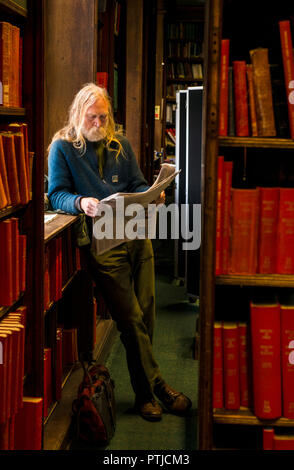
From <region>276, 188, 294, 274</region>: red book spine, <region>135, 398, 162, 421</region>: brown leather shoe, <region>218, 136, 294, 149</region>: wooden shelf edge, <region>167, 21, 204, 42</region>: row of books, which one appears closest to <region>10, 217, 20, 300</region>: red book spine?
<region>218, 136, 294, 149</region>: wooden shelf edge

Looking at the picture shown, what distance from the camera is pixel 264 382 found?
171cm

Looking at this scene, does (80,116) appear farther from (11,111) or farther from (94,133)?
(11,111)

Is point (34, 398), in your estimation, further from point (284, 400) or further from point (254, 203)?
point (254, 203)

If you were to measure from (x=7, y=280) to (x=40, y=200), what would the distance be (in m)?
0.35

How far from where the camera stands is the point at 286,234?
5.52ft

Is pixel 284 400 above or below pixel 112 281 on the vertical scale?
below

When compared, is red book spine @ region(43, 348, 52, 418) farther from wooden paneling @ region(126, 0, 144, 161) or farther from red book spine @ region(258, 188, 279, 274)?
wooden paneling @ region(126, 0, 144, 161)

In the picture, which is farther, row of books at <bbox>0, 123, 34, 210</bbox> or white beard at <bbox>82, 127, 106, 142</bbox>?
white beard at <bbox>82, 127, 106, 142</bbox>

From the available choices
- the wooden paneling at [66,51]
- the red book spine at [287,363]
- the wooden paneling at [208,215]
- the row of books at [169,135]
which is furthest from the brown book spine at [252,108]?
the row of books at [169,135]

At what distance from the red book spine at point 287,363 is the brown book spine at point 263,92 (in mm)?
513

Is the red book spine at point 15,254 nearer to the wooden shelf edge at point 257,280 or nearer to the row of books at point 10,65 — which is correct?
the row of books at point 10,65

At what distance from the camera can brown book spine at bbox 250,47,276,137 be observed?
1625mm

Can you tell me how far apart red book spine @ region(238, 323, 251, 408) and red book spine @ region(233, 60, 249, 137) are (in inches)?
22.6
